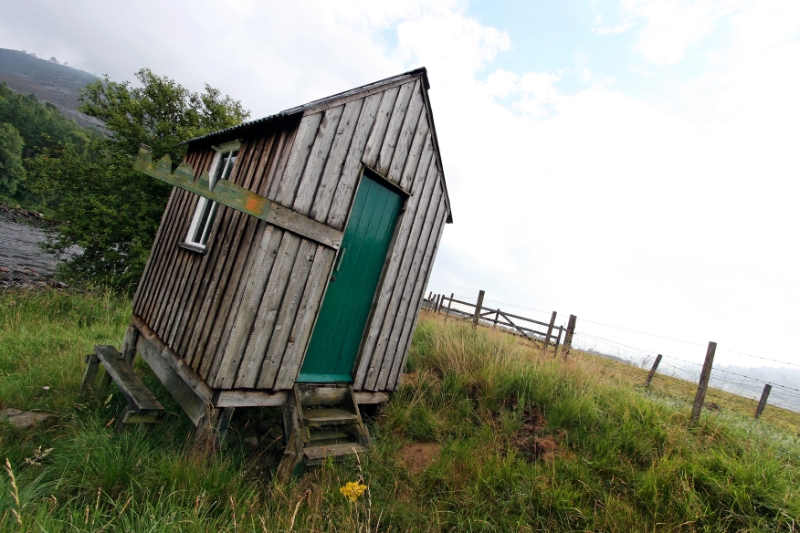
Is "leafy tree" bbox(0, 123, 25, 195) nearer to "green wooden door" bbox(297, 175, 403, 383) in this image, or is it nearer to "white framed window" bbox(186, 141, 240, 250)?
"white framed window" bbox(186, 141, 240, 250)

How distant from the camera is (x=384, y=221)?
4.54m

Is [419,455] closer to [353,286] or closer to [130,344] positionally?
[353,286]

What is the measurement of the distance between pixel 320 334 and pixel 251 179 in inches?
77.3

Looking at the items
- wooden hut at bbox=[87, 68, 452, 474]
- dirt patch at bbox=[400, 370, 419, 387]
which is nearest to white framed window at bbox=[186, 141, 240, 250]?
wooden hut at bbox=[87, 68, 452, 474]

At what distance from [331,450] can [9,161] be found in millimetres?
52397

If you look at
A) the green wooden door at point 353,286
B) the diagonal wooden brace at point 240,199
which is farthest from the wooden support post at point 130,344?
the diagonal wooden brace at point 240,199

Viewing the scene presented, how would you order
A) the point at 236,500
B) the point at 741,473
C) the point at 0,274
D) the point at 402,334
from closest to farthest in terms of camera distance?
the point at 236,500
the point at 741,473
the point at 402,334
the point at 0,274

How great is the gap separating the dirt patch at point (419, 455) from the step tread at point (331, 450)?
0.58 meters

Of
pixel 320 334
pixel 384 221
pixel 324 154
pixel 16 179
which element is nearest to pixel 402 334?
pixel 320 334

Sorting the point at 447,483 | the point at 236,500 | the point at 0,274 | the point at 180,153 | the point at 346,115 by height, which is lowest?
the point at 0,274

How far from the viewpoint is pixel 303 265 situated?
366cm

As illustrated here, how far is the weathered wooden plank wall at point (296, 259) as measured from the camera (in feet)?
11.1

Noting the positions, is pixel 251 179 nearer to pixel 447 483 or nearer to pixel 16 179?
pixel 447 483

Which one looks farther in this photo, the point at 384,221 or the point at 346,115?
the point at 384,221
